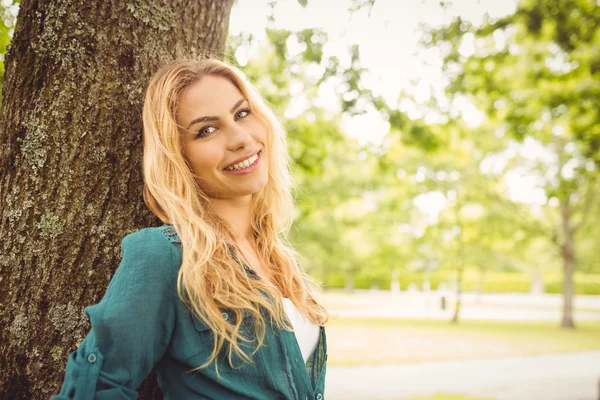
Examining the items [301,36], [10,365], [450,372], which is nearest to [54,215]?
[10,365]

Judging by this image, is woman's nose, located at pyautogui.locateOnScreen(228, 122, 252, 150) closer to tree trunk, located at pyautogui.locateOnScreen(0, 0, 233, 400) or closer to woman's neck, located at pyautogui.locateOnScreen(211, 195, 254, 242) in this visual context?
woman's neck, located at pyautogui.locateOnScreen(211, 195, 254, 242)

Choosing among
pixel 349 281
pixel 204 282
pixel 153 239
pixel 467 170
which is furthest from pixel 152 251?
pixel 349 281

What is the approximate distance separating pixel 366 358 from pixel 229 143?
10372 mm

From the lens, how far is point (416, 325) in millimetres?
18516

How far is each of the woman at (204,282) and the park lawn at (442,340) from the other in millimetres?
9261

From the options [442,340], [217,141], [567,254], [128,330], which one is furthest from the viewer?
[567,254]

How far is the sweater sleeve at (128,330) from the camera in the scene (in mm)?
1404

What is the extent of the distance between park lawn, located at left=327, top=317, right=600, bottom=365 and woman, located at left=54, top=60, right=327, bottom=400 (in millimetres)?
9261

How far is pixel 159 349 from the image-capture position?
1.55 meters

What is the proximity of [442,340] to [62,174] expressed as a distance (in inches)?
565

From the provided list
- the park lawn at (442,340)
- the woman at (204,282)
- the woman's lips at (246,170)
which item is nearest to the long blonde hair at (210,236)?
the woman at (204,282)

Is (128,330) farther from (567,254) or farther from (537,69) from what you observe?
(567,254)

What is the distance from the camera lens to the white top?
194 cm

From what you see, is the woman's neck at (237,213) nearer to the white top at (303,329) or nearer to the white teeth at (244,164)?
the white teeth at (244,164)
